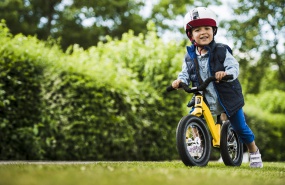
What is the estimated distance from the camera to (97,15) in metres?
28.5

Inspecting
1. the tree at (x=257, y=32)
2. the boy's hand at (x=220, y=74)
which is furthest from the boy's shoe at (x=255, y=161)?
the tree at (x=257, y=32)

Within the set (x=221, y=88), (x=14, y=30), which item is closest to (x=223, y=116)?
(x=221, y=88)

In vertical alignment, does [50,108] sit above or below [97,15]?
below

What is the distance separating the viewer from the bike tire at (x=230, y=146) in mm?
5449

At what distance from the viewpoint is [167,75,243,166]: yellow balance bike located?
15.6 feet

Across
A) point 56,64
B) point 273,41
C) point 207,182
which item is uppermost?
point 273,41

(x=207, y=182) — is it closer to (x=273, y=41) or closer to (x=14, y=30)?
(x=273, y=41)

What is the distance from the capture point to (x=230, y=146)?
5.76 metres

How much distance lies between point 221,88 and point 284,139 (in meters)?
12.1

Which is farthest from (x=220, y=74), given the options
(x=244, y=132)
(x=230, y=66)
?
(x=244, y=132)

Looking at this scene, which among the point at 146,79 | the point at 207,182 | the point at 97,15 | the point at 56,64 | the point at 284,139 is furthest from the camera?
the point at 97,15

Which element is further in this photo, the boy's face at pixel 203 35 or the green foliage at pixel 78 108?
the green foliage at pixel 78 108

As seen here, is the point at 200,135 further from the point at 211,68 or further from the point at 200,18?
the point at 200,18

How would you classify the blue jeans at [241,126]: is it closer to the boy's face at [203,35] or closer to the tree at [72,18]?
the boy's face at [203,35]
